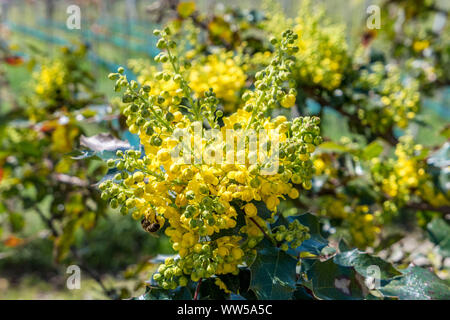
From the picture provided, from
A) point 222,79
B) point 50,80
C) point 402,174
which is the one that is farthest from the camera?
point 50,80

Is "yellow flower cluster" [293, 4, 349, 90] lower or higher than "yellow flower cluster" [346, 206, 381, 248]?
higher

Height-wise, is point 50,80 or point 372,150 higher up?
point 50,80

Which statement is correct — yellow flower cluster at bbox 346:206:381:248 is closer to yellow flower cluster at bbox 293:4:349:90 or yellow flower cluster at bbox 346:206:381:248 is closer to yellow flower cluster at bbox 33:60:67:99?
yellow flower cluster at bbox 293:4:349:90

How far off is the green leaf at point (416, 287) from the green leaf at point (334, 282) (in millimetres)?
77

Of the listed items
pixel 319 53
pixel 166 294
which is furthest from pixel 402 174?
A: pixel 166 294

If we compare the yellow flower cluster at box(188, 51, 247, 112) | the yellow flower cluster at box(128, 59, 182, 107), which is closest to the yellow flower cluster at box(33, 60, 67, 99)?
the yellow flower cluster at box(128, 59, 182, 107)

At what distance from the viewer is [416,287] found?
0.83 m

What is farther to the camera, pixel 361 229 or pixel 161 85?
pixel 361 229

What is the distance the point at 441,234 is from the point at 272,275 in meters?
0.85

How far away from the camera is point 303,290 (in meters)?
0.84

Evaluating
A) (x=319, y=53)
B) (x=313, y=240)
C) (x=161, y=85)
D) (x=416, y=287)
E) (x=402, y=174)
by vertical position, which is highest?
(x=319, y=53)

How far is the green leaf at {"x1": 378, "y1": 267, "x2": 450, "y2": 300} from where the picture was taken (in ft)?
2.66

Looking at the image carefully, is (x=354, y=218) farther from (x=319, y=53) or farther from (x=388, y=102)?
(x=319, y=53)

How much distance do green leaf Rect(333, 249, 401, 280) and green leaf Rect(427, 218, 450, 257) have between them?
1.80ft
